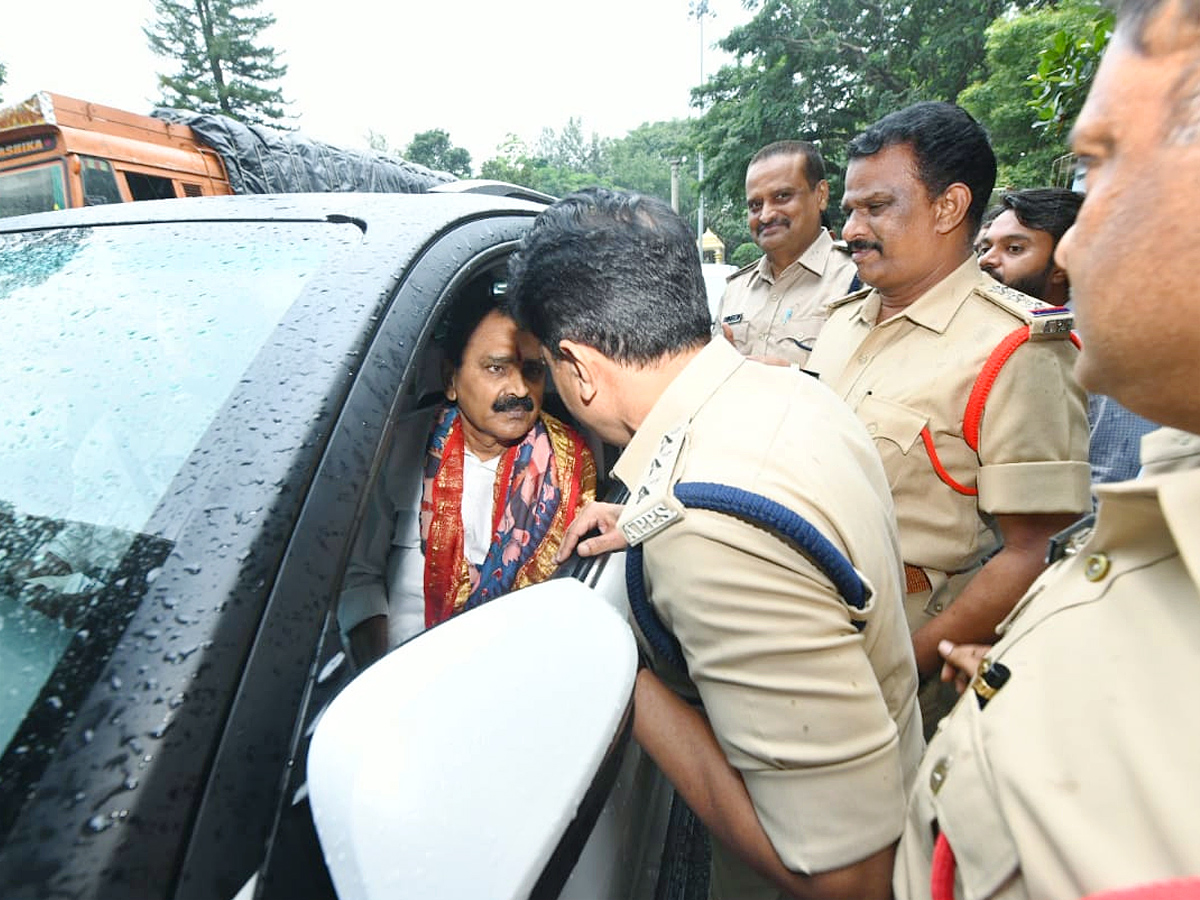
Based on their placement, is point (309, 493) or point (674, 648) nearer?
point (309, 493)

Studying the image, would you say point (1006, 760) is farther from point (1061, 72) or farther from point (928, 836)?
point (1061, 72)

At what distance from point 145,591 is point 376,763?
328 mm

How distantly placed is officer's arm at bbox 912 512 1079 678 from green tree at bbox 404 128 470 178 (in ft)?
170

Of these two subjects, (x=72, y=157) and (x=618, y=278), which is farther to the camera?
(x=72, y=157)

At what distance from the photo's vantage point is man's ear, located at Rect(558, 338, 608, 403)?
1215mm

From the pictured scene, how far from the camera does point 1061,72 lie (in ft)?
11.3

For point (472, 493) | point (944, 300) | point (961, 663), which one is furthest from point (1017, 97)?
point (472, 493)

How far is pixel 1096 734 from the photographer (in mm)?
584

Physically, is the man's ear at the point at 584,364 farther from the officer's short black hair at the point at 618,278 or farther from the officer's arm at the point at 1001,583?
the officer's arm at the point at 1001,583

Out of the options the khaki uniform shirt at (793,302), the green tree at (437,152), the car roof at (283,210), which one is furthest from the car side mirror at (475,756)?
the green tree at (437,152)

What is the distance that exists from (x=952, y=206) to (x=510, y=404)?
59.4 inches

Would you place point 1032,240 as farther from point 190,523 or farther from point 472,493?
point 190,523

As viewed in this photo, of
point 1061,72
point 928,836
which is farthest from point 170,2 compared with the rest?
point 928,836

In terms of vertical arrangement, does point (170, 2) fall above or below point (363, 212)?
above
